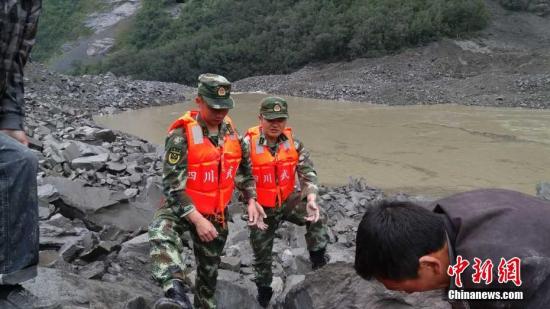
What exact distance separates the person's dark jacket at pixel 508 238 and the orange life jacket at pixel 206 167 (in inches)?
78.0

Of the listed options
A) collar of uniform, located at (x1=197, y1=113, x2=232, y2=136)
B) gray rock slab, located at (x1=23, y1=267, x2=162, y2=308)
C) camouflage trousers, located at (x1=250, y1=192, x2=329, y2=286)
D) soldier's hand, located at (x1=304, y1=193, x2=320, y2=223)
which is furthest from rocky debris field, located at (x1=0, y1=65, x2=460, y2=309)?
collar of uniform, located at (x1=197, y1=113, x2=232, y2=136)

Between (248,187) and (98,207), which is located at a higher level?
(248,187)

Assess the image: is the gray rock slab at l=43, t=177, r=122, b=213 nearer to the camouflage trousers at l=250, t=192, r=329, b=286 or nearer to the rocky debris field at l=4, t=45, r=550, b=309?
the rocky debris field at l=4, t=45, r=550, b=309

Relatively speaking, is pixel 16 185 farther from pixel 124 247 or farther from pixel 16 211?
pixel 124 247

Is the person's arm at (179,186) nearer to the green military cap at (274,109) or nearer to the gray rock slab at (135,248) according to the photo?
the green military cap at (274,109)

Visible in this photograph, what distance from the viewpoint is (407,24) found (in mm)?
36062

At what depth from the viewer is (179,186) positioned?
3211 mm

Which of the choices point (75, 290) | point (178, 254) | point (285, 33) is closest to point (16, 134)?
point (75, 290)

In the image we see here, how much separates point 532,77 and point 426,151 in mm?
14212

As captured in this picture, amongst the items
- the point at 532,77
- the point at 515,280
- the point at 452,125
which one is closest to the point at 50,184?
the point at 515,280

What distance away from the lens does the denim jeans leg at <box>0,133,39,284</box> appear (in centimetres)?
215

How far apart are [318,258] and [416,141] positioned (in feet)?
33.6

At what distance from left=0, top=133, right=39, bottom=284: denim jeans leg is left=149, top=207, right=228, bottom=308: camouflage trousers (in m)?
0.86

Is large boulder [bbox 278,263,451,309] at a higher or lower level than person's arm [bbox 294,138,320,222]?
lower
